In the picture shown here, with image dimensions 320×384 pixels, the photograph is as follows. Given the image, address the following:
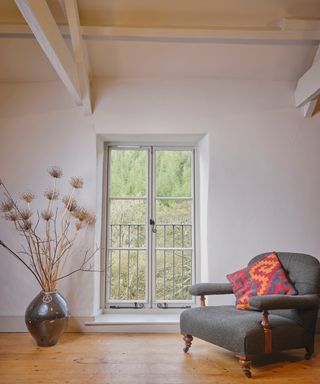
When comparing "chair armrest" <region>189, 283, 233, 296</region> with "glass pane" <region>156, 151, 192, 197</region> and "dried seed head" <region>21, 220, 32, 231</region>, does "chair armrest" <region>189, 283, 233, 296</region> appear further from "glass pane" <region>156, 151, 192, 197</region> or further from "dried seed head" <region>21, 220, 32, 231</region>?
"dried seed head" <region>21, 220, 32, 231</region>

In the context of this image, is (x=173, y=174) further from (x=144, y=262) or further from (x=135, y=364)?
(x=135, y=364)

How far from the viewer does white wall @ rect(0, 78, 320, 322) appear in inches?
148

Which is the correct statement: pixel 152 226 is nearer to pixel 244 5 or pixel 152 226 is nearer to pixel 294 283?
pixel 294 283

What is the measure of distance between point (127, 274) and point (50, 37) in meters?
2.51

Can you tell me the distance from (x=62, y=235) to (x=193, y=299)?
1.60m

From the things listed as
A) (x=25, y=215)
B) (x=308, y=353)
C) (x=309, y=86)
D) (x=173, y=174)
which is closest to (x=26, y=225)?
(x=25, y=215)

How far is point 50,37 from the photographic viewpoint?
2783 mm

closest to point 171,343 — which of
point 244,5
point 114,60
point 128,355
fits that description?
point 128,355

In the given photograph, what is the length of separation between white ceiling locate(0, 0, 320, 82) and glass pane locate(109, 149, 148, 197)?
0.89 m

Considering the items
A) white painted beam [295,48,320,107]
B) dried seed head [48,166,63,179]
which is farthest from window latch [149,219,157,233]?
white painted beam [295,48,320,107]

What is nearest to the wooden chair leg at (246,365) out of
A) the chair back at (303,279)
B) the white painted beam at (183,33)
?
the chair back at (303,279)

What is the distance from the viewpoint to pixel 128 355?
2.89m

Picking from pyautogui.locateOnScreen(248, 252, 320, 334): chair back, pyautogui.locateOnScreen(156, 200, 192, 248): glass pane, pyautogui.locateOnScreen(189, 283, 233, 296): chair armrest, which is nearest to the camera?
pyautogui.locateOnScreen(248, 252, 320, 334): chair back

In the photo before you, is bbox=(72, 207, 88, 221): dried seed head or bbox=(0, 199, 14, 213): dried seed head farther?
bbox=(72, 207, 88, 221): dried seed head
